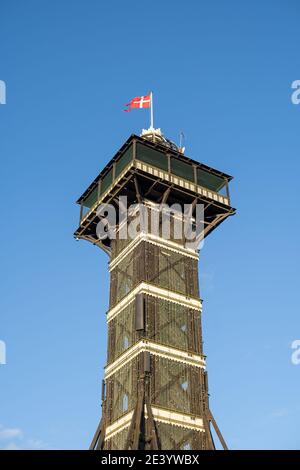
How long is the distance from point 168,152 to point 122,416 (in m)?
24.9

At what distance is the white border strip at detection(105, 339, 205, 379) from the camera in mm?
53281

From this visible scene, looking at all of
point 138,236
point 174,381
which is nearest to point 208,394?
point 174,381

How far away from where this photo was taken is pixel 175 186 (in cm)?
6050

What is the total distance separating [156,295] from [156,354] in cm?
554

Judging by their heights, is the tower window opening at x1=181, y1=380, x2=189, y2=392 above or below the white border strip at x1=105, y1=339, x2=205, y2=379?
below

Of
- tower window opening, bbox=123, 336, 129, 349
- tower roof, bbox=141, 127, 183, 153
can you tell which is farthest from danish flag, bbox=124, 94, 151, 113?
tower window opening, bbox=123, 336, 129, 349

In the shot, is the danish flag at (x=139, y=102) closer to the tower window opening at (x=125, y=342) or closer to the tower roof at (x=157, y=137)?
the tower roof at (x=157, y=137)

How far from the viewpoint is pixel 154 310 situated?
55.6 m

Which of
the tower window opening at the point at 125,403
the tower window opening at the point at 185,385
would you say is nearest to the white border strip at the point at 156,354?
the tower window opening at the point at 185,385

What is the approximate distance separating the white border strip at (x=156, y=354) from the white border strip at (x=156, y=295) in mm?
4696

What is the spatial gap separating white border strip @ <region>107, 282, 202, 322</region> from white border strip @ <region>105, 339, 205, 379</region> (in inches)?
185

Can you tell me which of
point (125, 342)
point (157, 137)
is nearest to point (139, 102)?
point (157, 137)

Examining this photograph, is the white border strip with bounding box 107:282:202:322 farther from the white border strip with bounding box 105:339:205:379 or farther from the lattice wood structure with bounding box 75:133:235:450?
the white border strip with bounding box 105:339:205:379
